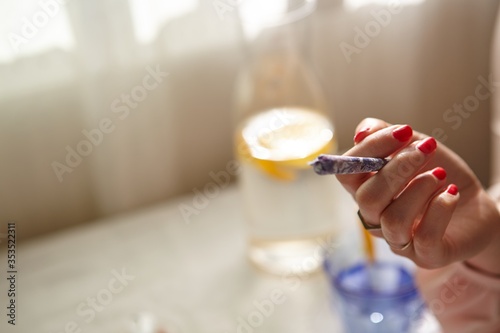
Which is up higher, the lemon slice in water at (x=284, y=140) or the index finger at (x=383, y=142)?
the index finger at (x=383, y=142)

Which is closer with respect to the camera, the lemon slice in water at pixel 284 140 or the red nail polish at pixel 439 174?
the red nail polish at pixel 439 174

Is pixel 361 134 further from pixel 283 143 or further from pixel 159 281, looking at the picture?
pixel 159 281

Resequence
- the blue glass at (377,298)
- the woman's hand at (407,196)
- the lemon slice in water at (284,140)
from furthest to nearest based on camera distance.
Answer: the lemon slice in water at (284,140) < the blue glass at (377,298) < the woman's hand at (407,196)

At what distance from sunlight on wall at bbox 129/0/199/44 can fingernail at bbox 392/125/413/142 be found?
0.47 m

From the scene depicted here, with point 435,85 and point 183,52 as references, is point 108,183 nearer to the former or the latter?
point 183,52

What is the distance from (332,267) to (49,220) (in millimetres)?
430

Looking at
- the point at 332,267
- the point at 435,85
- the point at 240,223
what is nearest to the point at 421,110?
the point at 435,85

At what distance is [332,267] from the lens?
66 cm

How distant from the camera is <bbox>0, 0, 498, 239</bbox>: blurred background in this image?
81 cm

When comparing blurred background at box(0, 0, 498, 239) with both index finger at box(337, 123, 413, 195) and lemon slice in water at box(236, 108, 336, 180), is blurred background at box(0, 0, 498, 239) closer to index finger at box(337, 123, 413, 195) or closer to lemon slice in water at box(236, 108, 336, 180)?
lemon slice in water at box(236, 108, 336, 180)

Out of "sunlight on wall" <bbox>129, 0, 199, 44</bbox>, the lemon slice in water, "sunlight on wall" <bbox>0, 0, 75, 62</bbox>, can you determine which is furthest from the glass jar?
"sunlight on wall" <bbox>0, 0, 75, 62</bbox>

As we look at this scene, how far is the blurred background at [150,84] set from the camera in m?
0.81

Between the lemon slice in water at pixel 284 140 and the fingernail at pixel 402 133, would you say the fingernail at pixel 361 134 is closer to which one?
the fingernail at pixel 402 133

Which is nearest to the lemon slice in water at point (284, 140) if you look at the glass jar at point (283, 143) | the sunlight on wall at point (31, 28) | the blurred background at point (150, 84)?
the glass jar at point (283, 143)
